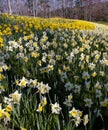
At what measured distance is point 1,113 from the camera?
2.02 metres

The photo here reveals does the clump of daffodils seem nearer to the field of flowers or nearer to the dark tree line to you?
the field of flowers

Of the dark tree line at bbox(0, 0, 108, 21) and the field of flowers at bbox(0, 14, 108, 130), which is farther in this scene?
the dark tree line at bbox(0, 0, 108, 21)

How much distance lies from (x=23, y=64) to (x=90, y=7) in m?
53.4

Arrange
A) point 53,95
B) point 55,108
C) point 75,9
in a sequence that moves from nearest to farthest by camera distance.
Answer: point 55,108 < point 53,95 < point 75,9

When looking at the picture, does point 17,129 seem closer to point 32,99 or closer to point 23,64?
point 32,99

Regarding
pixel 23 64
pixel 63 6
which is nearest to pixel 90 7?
pixel 63 6

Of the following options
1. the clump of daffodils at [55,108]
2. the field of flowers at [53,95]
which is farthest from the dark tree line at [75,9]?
the clump of daffodils at [55,108]

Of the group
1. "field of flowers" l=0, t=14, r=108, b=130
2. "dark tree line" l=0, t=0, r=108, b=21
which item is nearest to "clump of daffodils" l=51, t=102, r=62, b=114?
"field of flowers" l=0, t=14, r=108, b=130

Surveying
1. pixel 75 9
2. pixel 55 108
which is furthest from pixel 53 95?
pixel 75 9

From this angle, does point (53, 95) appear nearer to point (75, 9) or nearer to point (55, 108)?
point (55, 108)

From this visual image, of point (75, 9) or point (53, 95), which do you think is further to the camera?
point (75, 9)

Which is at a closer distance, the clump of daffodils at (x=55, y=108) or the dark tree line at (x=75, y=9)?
the clump of daffodils at (x=55, y=108)

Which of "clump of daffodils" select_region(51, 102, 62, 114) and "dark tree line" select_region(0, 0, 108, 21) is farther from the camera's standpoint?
"dark tree line" select_region(0, 0, 108, 21)

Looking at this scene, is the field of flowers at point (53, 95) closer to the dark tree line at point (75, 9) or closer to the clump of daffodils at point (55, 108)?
the clump of daffodils at point (55, 108)
